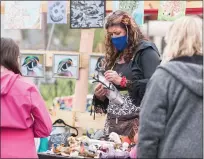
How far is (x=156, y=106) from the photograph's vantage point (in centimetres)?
223

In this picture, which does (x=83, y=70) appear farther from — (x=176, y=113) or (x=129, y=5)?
(x=176, y=113)

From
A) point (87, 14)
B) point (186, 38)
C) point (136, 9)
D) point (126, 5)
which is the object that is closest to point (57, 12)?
point (87, 14)

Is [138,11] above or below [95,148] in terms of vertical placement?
above

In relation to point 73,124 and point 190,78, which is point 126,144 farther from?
point 73,124

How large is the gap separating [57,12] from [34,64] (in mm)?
590

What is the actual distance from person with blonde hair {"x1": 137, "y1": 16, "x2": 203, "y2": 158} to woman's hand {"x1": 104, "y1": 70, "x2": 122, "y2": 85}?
86 cm

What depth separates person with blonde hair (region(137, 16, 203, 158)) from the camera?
2.22m

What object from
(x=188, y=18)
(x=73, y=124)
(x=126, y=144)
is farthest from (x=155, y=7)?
(x=188, y=18)

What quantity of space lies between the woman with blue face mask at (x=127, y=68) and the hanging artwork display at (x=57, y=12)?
139 centimetres

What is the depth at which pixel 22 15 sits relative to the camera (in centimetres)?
481

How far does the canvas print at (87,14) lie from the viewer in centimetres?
443

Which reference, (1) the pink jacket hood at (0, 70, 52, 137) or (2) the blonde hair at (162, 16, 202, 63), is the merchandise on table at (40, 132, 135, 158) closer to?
(1) the pink jacket hood at (0, 70, 52, 137)

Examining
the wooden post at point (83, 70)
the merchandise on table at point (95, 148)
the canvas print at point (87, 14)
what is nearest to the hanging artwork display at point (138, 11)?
the canvas print at point (87, 14)

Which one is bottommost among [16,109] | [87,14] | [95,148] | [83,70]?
[95,148]
